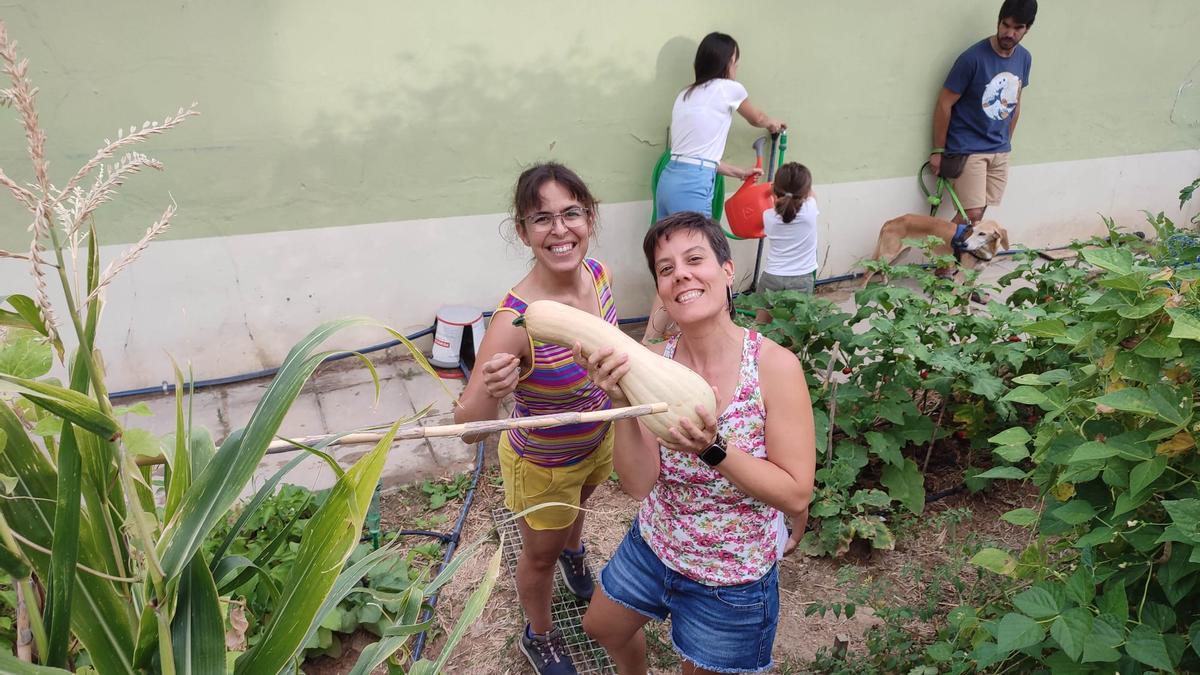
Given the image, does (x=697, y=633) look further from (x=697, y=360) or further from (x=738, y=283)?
(x=738, y=283)

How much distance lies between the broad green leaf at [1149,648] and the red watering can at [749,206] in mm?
3612

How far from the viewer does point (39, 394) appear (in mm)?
803

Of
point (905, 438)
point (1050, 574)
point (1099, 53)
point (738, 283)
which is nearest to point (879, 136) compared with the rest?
point (738, 283)

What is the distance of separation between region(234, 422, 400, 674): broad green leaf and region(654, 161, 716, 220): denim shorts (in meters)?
3.91

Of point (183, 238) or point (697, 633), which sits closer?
point (697, 633)

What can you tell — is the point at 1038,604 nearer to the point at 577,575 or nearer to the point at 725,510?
the point at 725,510

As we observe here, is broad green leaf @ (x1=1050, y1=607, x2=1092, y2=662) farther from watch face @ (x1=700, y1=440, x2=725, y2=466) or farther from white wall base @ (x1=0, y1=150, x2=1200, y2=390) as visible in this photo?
white wall base @ (x1=0, y1=150, x2=1200, y2=390)

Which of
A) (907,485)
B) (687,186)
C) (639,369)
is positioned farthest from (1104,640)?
(687,186)

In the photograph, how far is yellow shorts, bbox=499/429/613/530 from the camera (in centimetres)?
235

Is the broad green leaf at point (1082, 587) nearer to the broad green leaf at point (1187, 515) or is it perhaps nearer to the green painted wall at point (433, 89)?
the broad green leaf at point (1187, 515)

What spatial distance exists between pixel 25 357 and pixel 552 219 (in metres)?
1.43

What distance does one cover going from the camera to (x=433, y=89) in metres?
4.46

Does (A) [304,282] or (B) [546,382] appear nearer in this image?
(B) [546,382]

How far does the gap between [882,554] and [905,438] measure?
1.81 ft
